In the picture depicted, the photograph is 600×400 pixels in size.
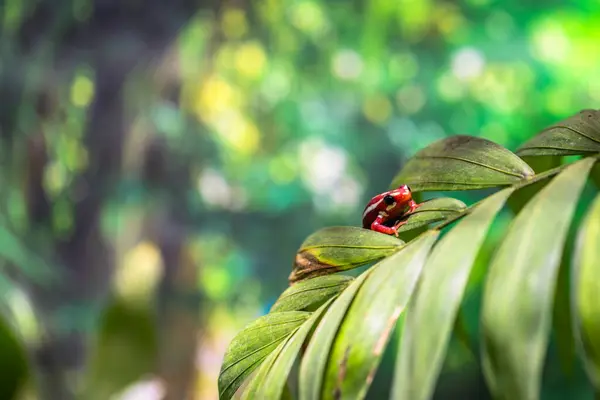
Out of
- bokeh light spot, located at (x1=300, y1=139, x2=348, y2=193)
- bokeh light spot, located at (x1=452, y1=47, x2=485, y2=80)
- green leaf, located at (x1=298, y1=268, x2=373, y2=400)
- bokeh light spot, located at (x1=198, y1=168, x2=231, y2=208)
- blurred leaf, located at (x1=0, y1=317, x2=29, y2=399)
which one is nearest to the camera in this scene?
green leaf, located at (x1=298, y1=268, x2=373, y2=400)

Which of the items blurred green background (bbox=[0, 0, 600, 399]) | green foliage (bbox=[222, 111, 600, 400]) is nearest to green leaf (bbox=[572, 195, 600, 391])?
green foliage (bbox=[222, 111, 600, 400])

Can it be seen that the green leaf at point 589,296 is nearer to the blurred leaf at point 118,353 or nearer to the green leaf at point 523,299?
the green leaf at point 523,299

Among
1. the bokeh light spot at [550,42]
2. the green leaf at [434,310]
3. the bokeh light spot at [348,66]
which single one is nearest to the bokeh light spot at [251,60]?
the bokeh light spot at [348,66]

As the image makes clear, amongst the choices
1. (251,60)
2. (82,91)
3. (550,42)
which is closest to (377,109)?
(251,60)

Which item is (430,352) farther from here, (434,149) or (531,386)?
(434,149)

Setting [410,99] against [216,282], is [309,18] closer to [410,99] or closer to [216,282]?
[410,99]

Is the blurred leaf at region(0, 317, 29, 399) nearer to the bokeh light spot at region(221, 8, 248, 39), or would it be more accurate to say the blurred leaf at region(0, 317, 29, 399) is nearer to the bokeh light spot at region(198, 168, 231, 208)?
the bokeh light spot at region(198, 168, 231, 208)
